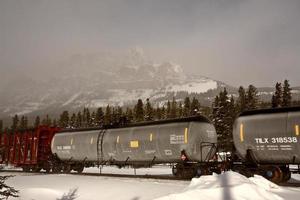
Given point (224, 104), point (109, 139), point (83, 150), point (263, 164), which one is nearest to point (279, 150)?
point (263, 164)

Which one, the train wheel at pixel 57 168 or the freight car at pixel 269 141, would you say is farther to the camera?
the train wheel at pixel 57 168

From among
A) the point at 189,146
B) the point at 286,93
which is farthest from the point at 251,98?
the point at 189,146

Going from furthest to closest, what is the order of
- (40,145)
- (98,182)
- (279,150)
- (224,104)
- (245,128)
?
(224,104) → (40,145) → (98,182) → (245,128) → (279,150)

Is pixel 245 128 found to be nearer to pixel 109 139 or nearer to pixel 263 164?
pixel 263 164

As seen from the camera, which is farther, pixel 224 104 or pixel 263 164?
pixel 224 104

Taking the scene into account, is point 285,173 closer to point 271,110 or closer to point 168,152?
point 271,110

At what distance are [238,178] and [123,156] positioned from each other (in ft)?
42.3

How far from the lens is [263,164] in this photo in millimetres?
18938

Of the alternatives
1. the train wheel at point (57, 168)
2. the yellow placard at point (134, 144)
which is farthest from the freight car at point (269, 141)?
the train wheel at point (57, 168)

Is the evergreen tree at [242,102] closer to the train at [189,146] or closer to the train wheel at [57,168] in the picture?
the train wheel at [57,168]

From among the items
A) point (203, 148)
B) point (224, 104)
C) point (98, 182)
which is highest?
point (224, 104)

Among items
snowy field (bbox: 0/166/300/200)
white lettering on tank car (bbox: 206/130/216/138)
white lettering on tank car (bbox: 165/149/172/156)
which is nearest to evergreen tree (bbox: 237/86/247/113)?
white lettering on tank car (bbox: 206/130/216/138)

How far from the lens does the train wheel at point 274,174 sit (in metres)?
18.1

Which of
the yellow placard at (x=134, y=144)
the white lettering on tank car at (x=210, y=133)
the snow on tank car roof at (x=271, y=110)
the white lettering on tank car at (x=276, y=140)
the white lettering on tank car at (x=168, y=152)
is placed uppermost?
the snow on tank car roof at (x=271, y=110)
